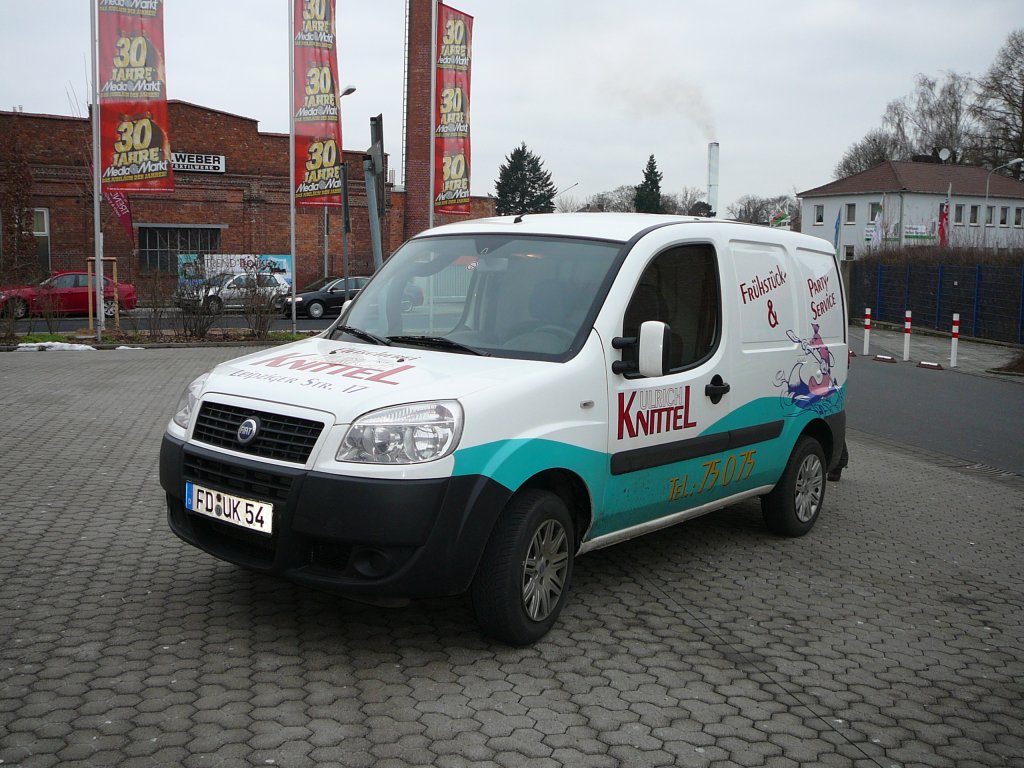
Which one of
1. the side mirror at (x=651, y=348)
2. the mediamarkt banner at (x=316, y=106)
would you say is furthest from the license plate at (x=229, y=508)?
the mediamarkt banner at (x=316, y=106)

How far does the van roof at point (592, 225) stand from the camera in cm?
550

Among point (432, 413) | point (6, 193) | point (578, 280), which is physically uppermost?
point (6, 193)

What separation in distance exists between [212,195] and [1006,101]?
47.7 meters

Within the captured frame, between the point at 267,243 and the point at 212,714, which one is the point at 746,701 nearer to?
the point at 212,714

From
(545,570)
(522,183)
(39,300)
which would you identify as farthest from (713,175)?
(522,183)

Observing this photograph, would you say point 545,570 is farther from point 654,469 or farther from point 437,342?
point 437,342

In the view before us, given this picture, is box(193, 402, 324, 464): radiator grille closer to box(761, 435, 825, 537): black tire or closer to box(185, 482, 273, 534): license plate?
box(185, 482, 273, 534): license plate

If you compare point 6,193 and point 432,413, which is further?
point 6,193

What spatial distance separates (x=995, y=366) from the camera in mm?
22750

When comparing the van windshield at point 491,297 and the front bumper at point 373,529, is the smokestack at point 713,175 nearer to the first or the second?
the van windshield at point 491,297

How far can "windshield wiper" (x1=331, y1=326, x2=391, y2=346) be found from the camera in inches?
212

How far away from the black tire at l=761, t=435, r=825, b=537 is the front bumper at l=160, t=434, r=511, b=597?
3.03 m

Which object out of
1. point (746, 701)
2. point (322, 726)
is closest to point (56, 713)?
point (322, 726)

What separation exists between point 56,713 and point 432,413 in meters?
1.81
